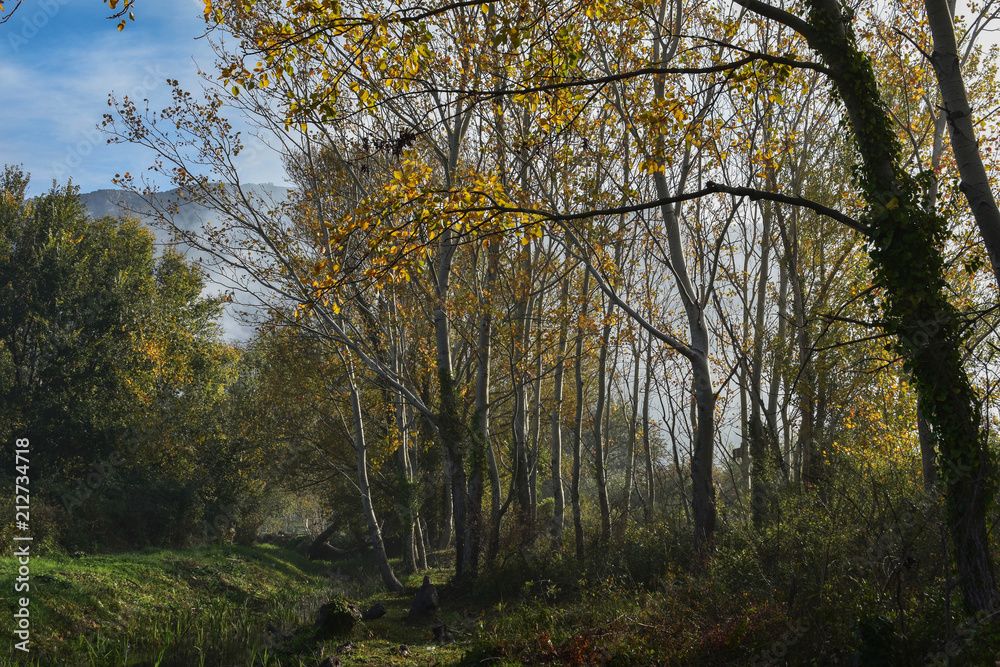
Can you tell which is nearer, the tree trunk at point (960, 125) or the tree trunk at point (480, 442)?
the tree trunk at point (960, 125)

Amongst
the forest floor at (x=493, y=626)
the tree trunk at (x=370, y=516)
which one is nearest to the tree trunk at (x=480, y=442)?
the forest floor at (x=493, y=626)

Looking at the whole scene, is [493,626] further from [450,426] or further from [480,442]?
[450,426]

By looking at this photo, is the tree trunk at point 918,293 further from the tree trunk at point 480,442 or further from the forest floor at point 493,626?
the tree trunk at point 480,442

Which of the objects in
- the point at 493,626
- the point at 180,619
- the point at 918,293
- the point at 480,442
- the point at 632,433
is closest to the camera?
the point at 918,293

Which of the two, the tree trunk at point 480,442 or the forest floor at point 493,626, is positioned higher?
the tree trunk at point 480,442

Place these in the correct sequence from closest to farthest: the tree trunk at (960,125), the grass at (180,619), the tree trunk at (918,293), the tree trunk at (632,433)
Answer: the tree trunk at (960,125)
the tree trunk at (918,293)
the grass at (180,619)
the tree trunk at (632,433)

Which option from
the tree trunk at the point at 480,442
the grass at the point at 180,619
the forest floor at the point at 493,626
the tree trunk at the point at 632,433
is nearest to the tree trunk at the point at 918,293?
the forest floor at the point at 493,626

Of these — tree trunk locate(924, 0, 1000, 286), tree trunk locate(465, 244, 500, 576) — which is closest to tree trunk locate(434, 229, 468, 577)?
tree trunk locate(465, 244, 500, 576)

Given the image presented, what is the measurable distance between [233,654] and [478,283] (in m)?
8.08

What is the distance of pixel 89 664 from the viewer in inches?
251

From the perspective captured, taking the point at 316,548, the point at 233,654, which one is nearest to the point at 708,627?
the point at 233,654

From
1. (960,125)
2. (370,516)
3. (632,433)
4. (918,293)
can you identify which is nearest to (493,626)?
(918,293)

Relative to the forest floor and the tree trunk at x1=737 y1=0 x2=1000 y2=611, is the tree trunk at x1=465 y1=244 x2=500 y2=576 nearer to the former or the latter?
the forest floor

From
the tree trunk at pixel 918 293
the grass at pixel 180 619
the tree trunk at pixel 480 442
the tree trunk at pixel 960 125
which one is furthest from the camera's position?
the tree trunk at pixel 480 442
